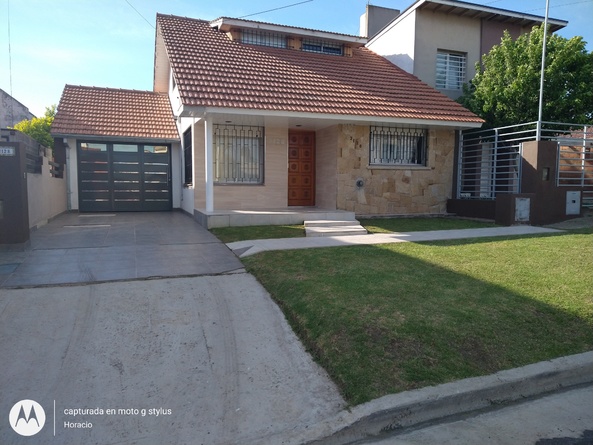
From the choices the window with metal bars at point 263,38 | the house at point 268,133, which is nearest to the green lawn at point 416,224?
the house at point 268,133

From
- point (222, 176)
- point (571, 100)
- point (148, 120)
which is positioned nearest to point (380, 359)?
point (222, 176)

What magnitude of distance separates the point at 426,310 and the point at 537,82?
455 inches

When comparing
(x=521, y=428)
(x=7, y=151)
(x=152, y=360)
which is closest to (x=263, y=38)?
(x=7, y=151)

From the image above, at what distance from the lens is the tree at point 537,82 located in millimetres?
12828

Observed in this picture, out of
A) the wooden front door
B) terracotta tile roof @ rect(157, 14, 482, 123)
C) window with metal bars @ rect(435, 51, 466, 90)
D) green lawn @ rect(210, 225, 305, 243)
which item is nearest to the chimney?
window with metal bars @ rect(435, 51, 466, 90)

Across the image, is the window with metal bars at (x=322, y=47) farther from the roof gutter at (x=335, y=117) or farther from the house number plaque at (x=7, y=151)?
the house number plaque at (x=7, y=151)

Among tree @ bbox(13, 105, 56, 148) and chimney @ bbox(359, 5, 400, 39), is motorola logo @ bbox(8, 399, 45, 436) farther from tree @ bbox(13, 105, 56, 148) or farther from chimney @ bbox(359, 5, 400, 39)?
tree @ bbox(13, 105, 56, 148)

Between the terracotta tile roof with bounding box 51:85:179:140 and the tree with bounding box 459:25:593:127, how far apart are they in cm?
1112

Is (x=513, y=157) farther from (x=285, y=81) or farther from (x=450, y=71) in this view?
(x=285, y=81)

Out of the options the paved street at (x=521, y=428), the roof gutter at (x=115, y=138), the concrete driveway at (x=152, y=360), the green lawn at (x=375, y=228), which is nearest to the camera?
the paved street at (x=521, y=428)

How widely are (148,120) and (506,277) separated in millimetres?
13963

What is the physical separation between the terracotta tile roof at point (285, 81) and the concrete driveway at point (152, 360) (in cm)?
578

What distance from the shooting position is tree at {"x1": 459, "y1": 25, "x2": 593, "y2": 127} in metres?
12.8

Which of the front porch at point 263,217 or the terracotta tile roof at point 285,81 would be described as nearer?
the front porch at point 263,217
